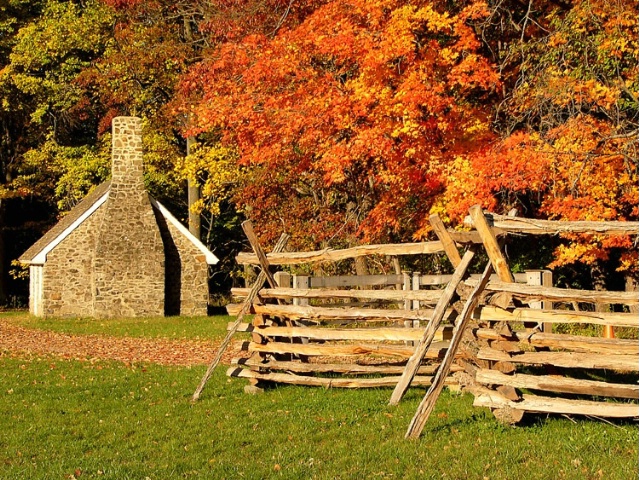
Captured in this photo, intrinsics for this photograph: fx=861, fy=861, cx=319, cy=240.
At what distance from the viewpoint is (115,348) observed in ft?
57.4

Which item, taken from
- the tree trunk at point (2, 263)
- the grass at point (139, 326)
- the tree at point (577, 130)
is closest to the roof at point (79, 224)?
the grass at point (139, 326)

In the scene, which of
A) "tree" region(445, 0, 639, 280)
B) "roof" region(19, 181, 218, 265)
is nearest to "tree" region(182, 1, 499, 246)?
"tree" region(445, 0, 639, 280)

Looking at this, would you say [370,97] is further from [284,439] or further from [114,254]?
[114,254]

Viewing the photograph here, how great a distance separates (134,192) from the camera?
26969 mm

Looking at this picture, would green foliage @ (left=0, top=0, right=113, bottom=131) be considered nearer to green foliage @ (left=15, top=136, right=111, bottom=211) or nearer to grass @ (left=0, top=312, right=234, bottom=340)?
green foliage @ (left=15, top=136, right=111, bottom=211)

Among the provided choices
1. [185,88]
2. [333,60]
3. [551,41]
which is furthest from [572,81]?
[185,88]

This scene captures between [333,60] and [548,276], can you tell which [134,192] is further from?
[548,276]

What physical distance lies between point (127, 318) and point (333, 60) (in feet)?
36.8

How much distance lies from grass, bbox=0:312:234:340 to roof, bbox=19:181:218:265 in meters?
1.95

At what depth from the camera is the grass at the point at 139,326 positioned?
21.2 meters

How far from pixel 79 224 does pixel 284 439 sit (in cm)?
2044

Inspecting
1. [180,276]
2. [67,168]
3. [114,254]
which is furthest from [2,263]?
[180,276]

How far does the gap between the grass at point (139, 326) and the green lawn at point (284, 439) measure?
9991mm

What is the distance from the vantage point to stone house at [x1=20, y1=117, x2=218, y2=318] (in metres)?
26.6
